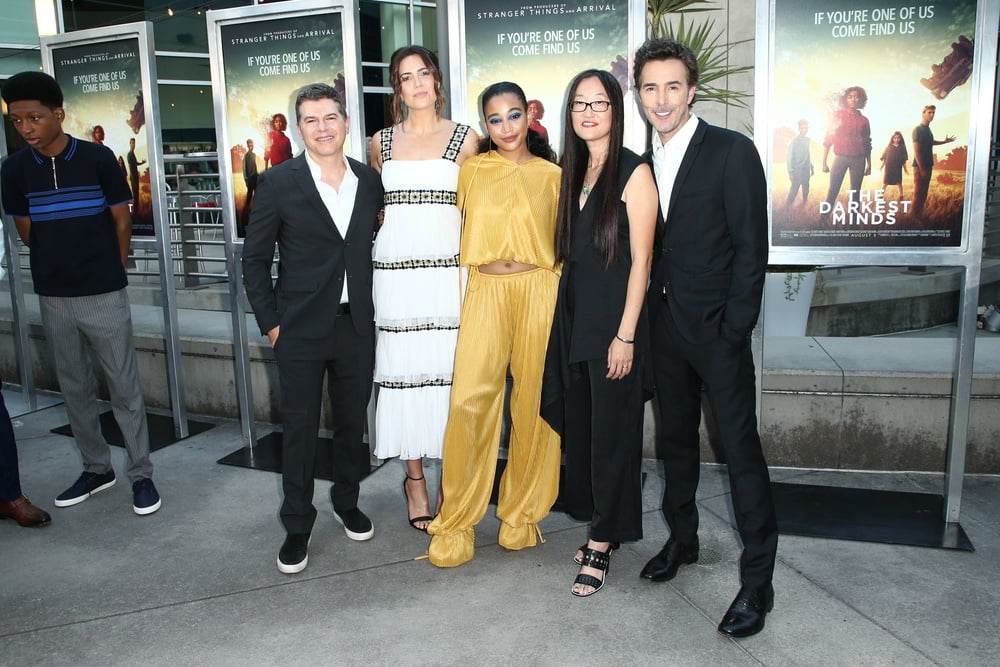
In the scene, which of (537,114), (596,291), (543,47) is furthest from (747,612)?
(543,47)

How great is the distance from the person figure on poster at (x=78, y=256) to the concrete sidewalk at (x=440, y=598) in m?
0.45

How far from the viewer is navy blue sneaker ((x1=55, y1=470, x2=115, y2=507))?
419 cm

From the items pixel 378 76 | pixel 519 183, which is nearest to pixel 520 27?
pixel 519 183

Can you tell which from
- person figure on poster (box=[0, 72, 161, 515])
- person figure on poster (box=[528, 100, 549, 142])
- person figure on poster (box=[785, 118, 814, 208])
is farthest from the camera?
person figure on poster (box=[528, 100, 549, 142])

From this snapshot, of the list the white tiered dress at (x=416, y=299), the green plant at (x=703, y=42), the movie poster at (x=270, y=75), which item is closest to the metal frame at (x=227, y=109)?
the movie poster at (x=270, y=75)

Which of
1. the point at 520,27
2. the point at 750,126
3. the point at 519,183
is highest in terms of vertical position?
the point at 520,27

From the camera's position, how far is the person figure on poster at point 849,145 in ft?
12.0

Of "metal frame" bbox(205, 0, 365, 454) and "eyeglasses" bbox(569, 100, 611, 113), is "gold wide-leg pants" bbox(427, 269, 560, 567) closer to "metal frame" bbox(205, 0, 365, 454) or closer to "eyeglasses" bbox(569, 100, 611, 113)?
"eyeglasses" bbox(569, 100, 611, 113)

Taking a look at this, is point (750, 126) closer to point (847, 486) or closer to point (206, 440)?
point (847, 486)

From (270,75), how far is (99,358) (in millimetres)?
1835

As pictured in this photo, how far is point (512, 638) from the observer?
9.44 ft

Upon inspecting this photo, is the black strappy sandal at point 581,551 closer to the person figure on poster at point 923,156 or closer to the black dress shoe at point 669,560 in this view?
the black dress shoe at point 669,560

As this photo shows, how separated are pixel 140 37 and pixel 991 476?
547 centimetres

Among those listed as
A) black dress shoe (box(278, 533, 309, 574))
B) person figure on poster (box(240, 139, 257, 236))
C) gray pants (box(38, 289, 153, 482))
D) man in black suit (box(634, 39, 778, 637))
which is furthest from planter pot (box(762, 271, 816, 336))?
gray pants (box(38, 289, 153, 482))
